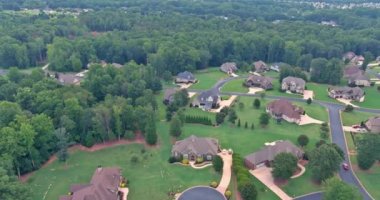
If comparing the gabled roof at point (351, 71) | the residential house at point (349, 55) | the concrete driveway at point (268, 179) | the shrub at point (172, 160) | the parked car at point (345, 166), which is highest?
the residential house at point (349, 55)

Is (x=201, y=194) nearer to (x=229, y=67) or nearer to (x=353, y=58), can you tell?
(x=229, y=67)

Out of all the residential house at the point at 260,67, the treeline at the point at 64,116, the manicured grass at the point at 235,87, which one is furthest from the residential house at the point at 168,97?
the residential house at the point at 260,67

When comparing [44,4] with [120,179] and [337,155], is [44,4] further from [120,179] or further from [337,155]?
[337,155]

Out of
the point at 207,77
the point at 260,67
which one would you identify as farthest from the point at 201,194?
the point at 260,67

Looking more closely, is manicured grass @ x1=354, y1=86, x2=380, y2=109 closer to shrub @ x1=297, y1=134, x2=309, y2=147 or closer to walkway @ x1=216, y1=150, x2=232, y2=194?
shrub @ x1=297, y1=134, x2=309, y2=147

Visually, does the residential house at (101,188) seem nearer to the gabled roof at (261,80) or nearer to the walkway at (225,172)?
the walkway at (225,172)

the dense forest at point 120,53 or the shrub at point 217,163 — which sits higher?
the dense forest at point 120,53
